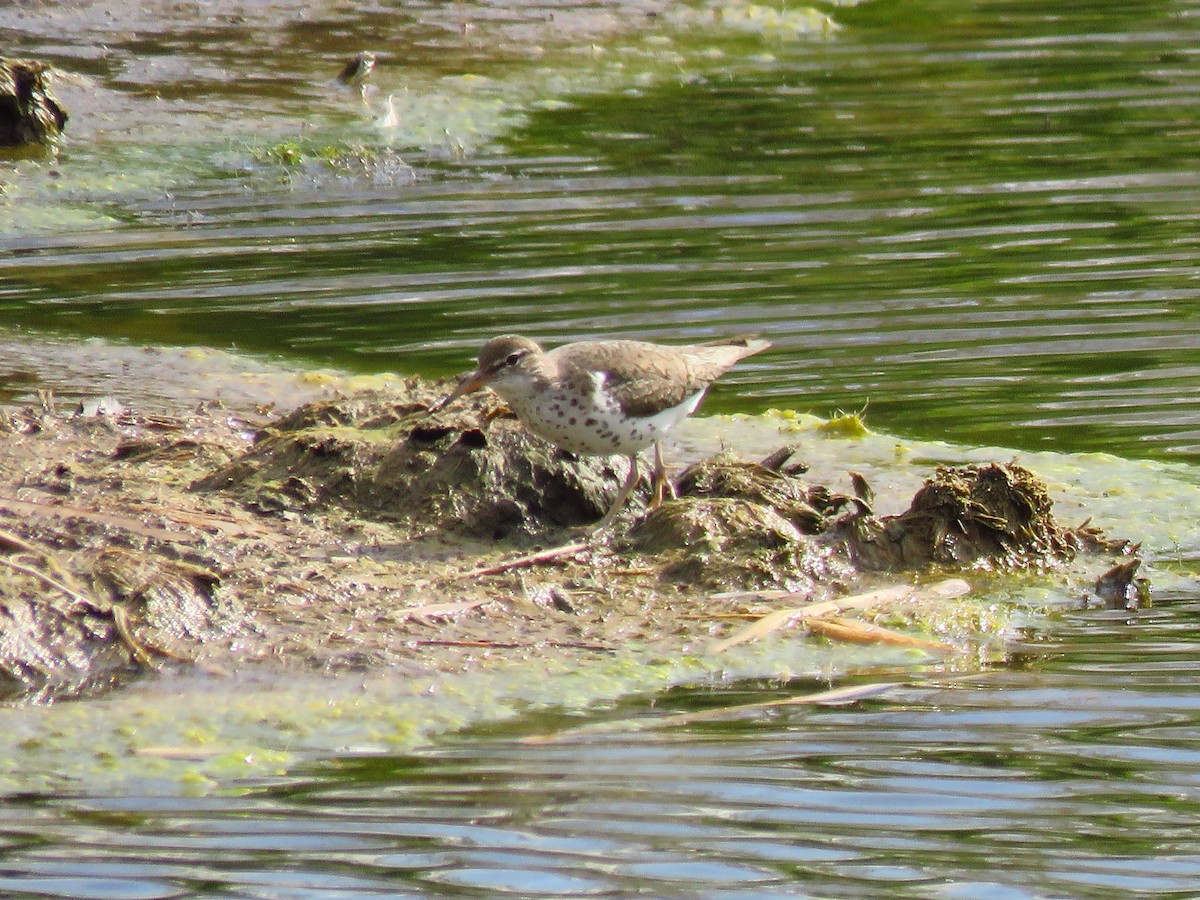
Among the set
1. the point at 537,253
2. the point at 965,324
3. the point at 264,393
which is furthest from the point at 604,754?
the point at 537,253

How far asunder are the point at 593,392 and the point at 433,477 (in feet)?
2.39

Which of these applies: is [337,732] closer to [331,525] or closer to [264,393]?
[331,525]

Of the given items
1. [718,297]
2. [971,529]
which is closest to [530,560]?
[971,529]

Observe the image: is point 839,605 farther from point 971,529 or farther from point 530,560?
point 530,560

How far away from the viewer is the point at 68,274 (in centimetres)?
1168

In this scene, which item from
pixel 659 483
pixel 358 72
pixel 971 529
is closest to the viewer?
pixel 971 529

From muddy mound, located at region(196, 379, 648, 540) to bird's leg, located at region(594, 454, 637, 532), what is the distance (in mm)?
63

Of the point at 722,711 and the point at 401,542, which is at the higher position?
the point at 401,542

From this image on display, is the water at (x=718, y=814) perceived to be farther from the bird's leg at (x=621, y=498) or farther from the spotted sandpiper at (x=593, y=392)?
the bird's leg at (x=621, y=498)

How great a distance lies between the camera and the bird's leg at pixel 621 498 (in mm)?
7594

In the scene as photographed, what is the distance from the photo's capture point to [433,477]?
756 cm

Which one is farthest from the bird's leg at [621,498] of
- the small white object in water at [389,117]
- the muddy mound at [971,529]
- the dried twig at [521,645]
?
the small white object in water at [389,117]

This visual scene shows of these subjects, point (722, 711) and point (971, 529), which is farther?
point (971, 529)

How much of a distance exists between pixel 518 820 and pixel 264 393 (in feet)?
16.0
